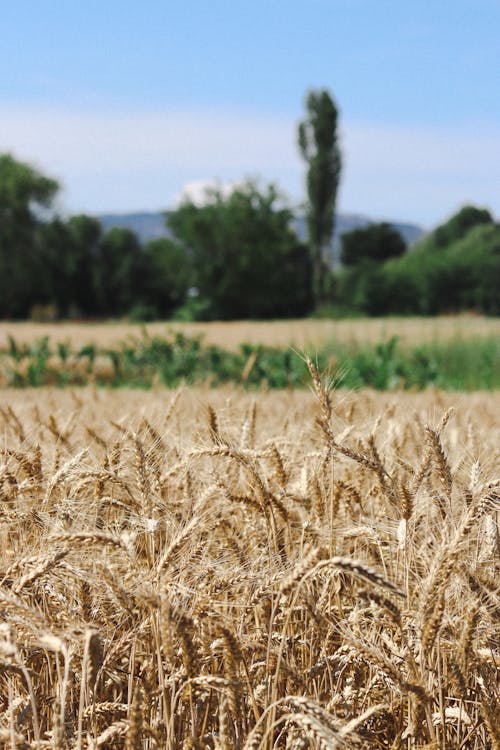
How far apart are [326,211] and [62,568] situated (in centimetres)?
4440

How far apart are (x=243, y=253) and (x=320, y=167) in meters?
6.13

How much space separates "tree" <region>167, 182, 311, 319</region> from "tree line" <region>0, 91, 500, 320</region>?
0.18ft

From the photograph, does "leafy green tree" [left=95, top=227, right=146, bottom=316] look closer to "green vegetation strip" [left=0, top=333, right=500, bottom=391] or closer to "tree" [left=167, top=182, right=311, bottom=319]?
"tree" [left=167, top=182, right=311, bottom=319]

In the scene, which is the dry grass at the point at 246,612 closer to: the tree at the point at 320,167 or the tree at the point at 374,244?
the tree at the point at 320,167

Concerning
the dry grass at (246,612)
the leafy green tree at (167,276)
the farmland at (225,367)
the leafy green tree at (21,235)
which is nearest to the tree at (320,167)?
the leafy green tree at (167,276)

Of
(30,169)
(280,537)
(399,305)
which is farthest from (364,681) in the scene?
(30,169)

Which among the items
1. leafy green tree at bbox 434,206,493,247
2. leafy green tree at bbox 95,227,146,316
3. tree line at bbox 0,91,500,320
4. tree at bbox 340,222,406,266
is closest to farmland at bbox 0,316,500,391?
tree line at bbox 0,91,500,320

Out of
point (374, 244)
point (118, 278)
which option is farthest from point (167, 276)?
point (374, 244)

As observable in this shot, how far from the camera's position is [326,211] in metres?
44.9

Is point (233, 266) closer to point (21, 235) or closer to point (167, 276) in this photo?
point (167, 276)

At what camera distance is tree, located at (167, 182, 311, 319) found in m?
45.8

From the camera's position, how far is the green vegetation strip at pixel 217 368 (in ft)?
28.5

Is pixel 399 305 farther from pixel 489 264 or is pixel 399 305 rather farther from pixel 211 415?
pixel 211 415

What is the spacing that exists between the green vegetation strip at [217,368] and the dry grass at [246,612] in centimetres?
606
